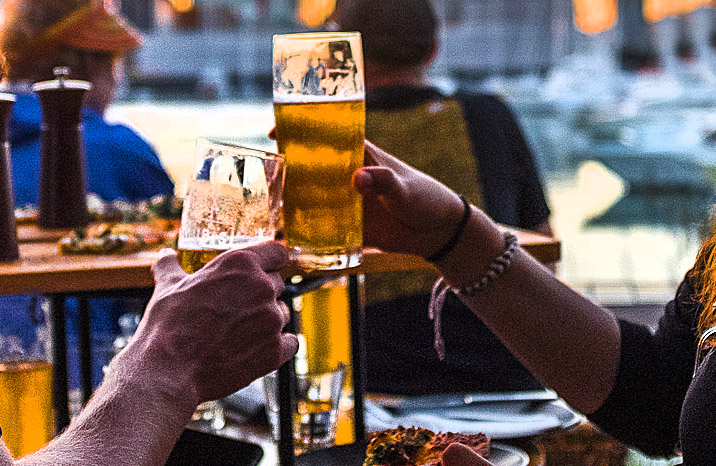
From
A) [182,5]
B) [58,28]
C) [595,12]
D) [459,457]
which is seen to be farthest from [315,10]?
[459,457]

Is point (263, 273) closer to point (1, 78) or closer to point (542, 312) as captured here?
point (1, 78)

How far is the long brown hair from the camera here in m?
1.03

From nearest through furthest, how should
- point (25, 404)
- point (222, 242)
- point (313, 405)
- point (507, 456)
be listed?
point (222, 242) → point (507, 456) → point (25, 404) → point (313, 405)

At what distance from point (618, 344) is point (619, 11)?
15.0 m

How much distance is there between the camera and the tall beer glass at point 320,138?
2.77 ft

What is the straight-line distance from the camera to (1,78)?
959mm

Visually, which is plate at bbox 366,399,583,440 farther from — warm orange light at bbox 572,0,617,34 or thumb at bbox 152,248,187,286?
warm orange light at bbox 572,0,617,34

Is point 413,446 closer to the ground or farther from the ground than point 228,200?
closer to the ground

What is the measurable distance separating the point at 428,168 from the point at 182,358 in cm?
118

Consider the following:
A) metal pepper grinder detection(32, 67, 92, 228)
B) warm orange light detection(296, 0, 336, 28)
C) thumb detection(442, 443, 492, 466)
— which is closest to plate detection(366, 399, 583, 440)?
thumb detection(442, 443, 492, 466)

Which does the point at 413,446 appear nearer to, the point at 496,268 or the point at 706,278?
the point at 496,268

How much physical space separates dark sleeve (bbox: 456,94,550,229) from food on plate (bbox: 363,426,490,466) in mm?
1016

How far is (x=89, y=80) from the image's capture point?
222cm

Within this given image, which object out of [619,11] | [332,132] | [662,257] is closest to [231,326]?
[332,132]
